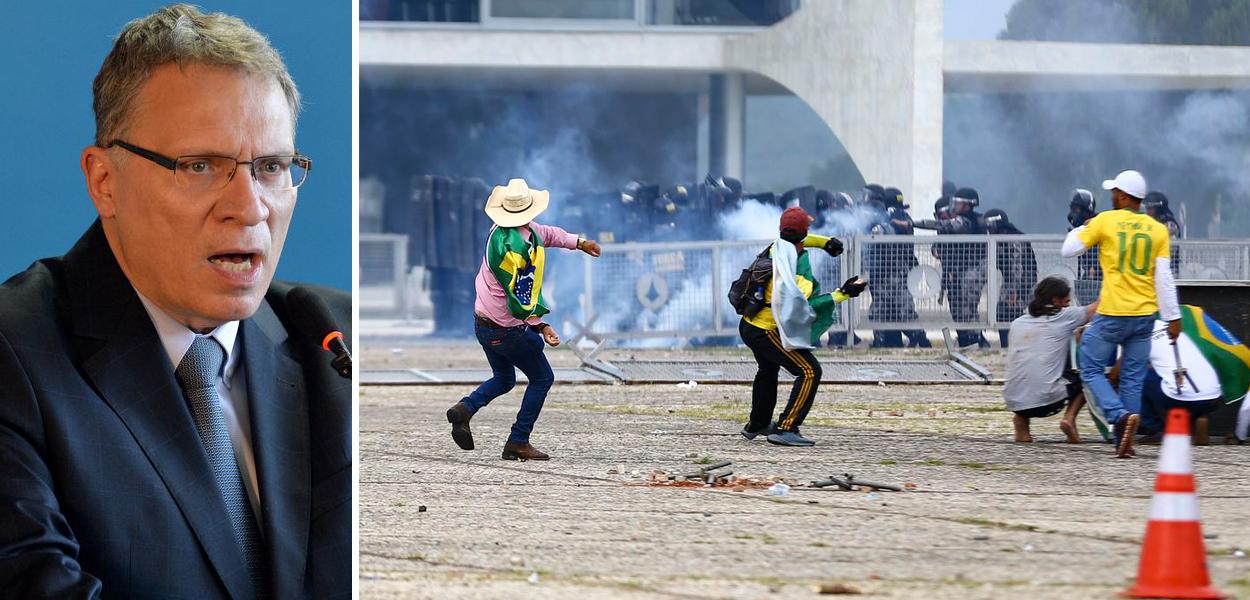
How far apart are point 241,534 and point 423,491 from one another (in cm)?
415

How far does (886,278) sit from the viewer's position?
15766 mm

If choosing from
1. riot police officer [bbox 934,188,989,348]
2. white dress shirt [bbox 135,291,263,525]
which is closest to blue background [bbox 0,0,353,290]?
white dress shirt [bbox 135,291,263,525]

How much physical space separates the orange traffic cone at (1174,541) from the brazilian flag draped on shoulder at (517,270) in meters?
4.11

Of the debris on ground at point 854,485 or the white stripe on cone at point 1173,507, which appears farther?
the debris on ground at point 854,485

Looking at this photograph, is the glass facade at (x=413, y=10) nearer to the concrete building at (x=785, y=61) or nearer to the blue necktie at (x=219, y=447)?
the concrete building at (x=785, y=61)

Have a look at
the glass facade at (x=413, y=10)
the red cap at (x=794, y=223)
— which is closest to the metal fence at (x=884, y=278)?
the red cap at (x=794, y=223)

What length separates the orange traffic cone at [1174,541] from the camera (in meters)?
5.59

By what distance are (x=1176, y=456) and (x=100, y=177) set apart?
351cm

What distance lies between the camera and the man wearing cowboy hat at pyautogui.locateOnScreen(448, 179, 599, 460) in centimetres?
916

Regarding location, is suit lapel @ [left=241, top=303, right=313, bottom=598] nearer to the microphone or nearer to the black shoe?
the microphone

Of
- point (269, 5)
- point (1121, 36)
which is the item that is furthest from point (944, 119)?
point (269, 5)

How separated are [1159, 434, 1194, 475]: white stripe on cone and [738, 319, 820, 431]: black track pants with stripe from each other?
4.03 metres

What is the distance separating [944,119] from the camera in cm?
2752

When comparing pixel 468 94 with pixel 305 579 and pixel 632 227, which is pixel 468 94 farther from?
pixel 305 579
